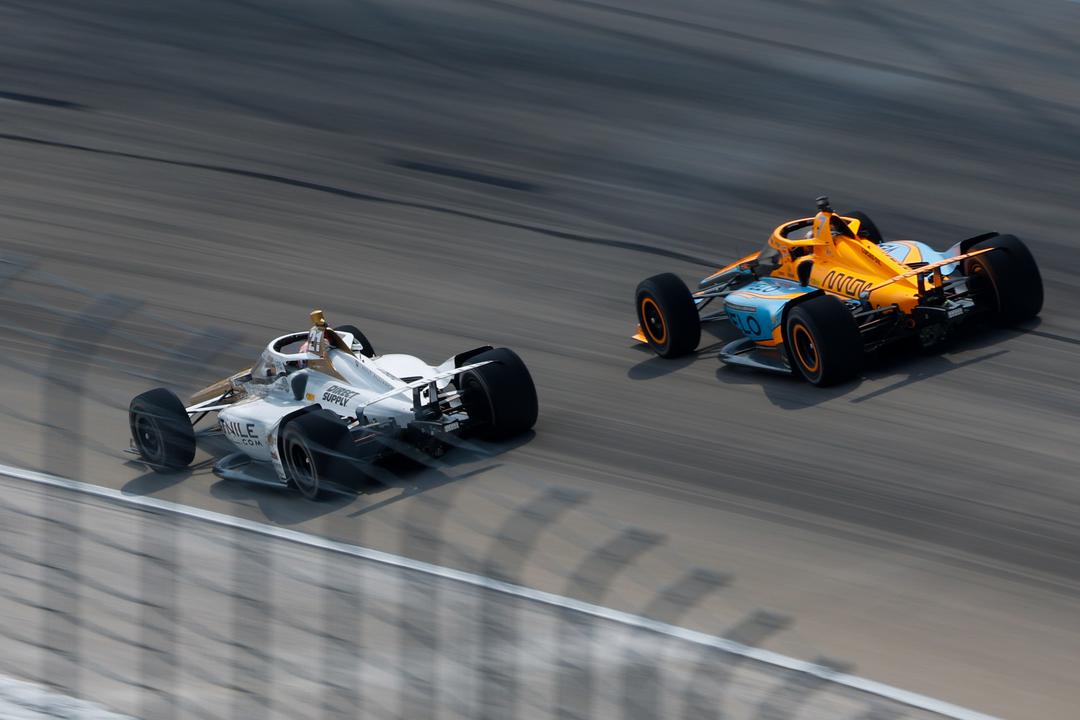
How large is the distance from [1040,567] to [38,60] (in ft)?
52.2

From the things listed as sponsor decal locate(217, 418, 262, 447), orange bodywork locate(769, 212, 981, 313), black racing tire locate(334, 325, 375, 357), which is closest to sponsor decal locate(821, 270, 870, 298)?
orange bodywork locate(769, 212, 981, 313)

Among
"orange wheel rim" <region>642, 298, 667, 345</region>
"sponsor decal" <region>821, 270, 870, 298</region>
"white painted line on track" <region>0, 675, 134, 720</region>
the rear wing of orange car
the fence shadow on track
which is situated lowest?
"orange wheel rim" <region>642, 298, 667, 345</region>

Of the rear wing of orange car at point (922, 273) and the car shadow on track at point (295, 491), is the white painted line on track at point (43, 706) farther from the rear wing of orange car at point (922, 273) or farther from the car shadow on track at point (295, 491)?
the rear wing of orange car at point (922, 273)

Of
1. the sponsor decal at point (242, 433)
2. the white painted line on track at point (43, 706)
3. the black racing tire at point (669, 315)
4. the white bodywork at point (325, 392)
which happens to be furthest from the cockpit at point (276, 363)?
the white painted line on track at point (43, 706)

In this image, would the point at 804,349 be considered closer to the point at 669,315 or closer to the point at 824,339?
the point at 824,339

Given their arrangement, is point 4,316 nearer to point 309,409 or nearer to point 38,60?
point 309,409

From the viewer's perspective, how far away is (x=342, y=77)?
62.7 ft

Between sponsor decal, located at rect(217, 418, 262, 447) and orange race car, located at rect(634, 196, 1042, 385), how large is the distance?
134 inches

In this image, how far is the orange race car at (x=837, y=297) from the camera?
10.8 metres

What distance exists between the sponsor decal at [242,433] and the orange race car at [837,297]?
342 cm

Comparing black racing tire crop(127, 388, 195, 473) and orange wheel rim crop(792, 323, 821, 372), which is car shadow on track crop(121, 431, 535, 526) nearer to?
black racing tire crop(127, 388, 195, 473)

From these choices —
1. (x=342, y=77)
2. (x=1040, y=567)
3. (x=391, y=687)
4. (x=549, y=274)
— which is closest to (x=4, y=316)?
(x=549, y=274)

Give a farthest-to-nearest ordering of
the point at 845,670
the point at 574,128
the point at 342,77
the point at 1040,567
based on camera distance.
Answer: the point at 342,77 → the point at 574,128 → the point at 1040,567 → the point at 845,670

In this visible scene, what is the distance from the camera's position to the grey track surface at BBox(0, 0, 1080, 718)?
8375 millimetres
